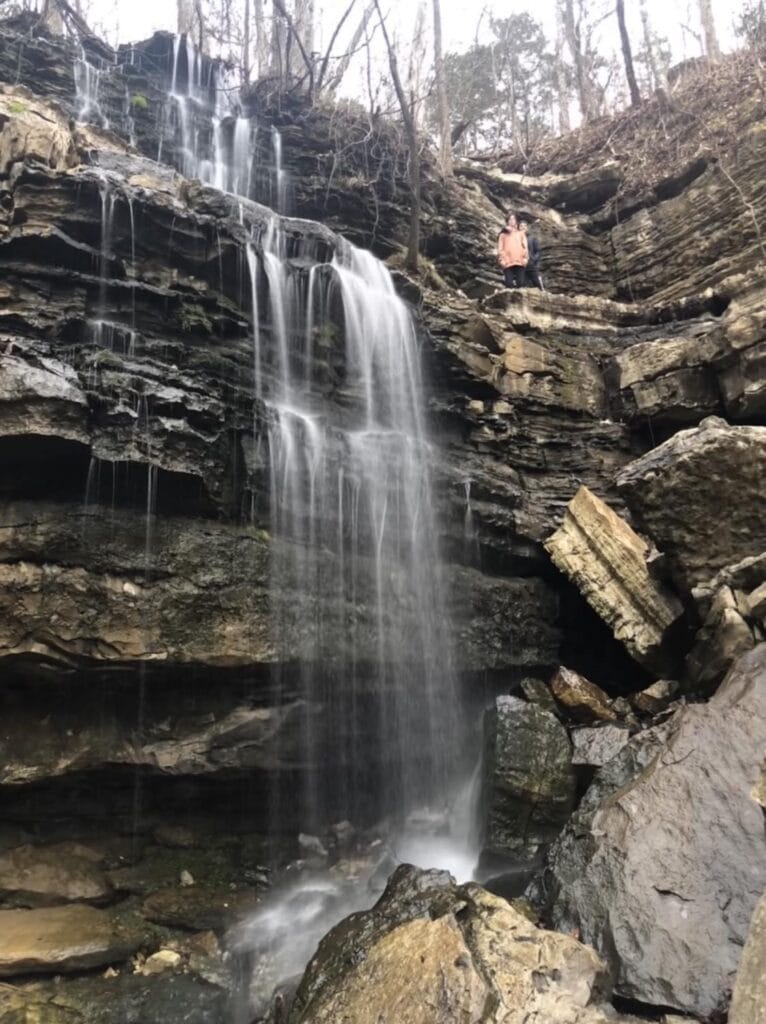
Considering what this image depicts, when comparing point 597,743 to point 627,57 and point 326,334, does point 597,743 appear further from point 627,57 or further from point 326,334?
point 627,57

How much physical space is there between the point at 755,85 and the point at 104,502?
16.2 m

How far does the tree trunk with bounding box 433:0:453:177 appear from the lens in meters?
15.4

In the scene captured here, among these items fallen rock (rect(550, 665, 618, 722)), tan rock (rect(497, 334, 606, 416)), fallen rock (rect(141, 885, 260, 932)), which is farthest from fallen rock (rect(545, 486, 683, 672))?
fallen rock (rect(141, 885, 260, 932))

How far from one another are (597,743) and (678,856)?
2.25m

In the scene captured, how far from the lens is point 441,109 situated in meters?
16.1

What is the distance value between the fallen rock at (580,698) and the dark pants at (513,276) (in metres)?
7.69

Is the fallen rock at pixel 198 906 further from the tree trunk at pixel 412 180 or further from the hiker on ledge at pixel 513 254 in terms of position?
the hiker on ledge at pixel 513 254

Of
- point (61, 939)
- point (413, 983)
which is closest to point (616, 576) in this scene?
point (413, 983)

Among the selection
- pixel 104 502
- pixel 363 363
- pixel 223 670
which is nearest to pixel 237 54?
pixel 363 363

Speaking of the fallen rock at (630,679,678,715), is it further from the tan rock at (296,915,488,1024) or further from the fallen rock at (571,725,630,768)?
the tan rock at (296,915,488,1024)

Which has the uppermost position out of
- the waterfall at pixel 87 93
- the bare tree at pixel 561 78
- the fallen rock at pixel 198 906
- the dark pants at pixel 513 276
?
the bare tree at pixel 561 78

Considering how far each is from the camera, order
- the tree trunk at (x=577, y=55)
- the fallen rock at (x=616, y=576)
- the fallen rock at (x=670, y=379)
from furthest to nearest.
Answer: the tree trunk at (x=577, y=55) → the fallen rock at (x=670, y=379) → the fallen rock at (x=616, y=576)

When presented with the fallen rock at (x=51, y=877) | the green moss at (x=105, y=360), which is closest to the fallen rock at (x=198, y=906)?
the fallen rock at (x=51, y=877)

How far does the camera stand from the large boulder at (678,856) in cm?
376
